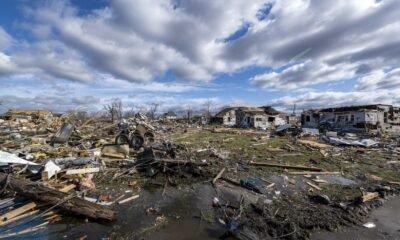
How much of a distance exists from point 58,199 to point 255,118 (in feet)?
112

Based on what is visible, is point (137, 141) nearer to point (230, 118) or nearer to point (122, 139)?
point (122, 139)

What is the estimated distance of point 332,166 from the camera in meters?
10.2

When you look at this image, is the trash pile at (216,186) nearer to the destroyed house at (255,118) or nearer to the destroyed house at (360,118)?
the destroyed house at (360,118)

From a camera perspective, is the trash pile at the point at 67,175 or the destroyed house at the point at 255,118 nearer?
the trash pile at the point at 67,175

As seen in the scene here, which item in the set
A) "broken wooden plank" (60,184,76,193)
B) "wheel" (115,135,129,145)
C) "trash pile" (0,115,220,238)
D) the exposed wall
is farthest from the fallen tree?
the exposed wall

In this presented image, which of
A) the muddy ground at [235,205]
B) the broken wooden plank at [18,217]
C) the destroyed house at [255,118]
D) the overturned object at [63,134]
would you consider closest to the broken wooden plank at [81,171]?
the muddy ground at [235,205]

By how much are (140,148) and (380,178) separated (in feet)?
38.2

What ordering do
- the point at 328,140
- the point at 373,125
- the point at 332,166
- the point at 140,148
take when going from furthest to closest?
the point at 373,125 → the point at 328,140 → the point at 140,148 → the point at 332,166

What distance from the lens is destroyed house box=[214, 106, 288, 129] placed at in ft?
120

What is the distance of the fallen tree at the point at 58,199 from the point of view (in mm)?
4730

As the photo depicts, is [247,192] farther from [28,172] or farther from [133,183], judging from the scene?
[28,172]

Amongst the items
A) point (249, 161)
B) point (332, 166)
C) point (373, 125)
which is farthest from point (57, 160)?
point (373, 125)

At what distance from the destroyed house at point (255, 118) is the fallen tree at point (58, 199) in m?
32.1

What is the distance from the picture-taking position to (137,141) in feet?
41.1
